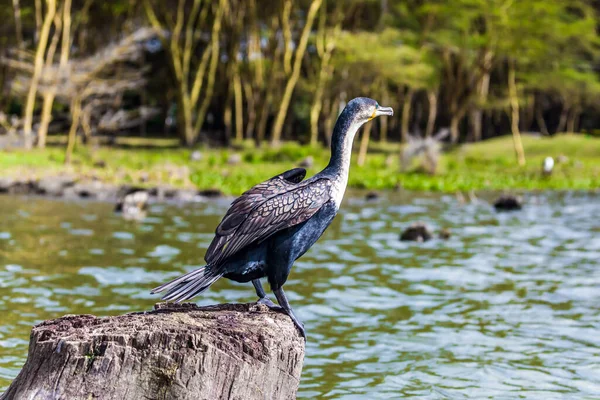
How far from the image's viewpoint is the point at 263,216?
17.4 feet

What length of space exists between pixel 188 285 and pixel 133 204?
14.6 meters

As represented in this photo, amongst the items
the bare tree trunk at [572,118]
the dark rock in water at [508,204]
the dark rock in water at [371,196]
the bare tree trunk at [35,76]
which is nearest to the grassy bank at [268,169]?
the bare tree trunk at [35,76]

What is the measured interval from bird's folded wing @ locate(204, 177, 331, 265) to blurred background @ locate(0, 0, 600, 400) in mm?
2861

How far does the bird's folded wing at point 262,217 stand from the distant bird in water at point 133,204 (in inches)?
546

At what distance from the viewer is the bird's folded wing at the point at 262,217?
5281 millimetres

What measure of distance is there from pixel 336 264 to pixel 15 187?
11.1 meters

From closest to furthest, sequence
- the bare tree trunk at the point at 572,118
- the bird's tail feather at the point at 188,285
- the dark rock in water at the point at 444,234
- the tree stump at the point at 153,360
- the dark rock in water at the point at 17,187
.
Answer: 1. the tree stump at the point at 153,360
2. the bird's tail feather at the point at 188,285
3. the dark rock in water at the point at 444,234
4. the dark rock in water at the point at 17,187
5. the bare tree trunk at the point at 572,118

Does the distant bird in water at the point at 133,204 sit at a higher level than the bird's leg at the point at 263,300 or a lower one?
lower

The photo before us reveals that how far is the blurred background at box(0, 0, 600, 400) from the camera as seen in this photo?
9.30 m

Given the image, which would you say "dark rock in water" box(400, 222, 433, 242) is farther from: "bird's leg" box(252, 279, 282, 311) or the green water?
"bird's leg" box(252, 279, 282, 311)

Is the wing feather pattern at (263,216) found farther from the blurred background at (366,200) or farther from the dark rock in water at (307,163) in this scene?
the dark rock in water at (307,163)

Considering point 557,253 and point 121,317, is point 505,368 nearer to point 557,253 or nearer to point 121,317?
point 121,317

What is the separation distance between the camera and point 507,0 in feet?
131

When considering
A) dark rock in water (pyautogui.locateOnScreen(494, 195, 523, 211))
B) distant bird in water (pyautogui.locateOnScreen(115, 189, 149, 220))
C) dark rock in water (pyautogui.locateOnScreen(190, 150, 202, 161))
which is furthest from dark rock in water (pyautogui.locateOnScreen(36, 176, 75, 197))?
dark rock in water (pyautogui.locateOnScreen(494, 195, 523, 211))
